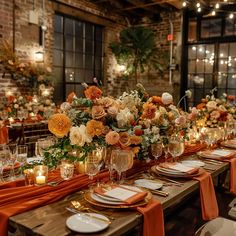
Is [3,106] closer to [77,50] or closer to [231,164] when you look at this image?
[77,50]

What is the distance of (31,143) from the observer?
434 centimetres

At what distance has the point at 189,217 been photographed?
9.69 ft

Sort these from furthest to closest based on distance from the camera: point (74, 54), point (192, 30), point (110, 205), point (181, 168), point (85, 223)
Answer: point (192, 30) → point (74, 54) → point (181, 168) → point (110, 205) → point (85, 223)

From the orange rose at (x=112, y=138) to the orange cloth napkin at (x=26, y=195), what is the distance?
0.24m

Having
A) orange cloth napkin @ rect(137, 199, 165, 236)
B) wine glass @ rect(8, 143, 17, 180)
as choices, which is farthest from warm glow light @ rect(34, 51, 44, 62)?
orange cloth napkin @ rect(137, 199, 165, 236)

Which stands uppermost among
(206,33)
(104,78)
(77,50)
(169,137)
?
(206,33)

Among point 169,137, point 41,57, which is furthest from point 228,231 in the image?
point 41,57

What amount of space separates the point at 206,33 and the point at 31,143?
5209 millimetres

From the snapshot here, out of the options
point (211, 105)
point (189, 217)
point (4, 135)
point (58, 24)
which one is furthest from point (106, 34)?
point (189, 217)

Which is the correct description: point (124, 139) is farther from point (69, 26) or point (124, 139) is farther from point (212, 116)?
point (69, 26)

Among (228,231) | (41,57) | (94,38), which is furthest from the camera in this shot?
(94,38)

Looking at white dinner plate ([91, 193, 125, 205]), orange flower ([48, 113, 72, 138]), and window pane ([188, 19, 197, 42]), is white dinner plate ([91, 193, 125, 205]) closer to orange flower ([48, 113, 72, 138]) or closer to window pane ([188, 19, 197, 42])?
orange flower ([48, 113, 72, 138])

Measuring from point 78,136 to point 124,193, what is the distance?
41 centimetres

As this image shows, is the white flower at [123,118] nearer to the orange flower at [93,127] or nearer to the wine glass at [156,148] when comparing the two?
the orange flower at [93,127]
